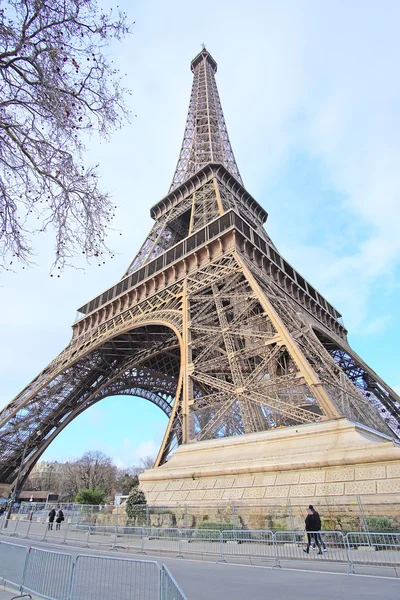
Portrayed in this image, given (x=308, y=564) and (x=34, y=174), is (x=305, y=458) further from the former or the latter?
(x=34, y=174)

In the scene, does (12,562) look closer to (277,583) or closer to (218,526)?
(277,583)

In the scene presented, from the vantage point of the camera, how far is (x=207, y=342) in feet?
58.4

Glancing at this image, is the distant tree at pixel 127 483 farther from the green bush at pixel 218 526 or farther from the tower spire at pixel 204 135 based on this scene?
the tower spire at pixel 204 135

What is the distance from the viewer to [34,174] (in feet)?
22.0

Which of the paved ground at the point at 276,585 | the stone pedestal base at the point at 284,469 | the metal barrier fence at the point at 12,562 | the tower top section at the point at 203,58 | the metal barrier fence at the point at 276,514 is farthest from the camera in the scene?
the tower top section at the point at 203,58

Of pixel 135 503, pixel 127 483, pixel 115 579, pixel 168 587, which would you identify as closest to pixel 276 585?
pixel 115 579

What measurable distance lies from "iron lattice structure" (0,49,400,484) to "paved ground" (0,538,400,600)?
5936 millimetres

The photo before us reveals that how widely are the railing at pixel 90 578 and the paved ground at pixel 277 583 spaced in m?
0.51

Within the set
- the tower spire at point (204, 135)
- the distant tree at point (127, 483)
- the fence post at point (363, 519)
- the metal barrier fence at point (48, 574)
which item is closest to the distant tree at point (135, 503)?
the fence post at point (363, 519)

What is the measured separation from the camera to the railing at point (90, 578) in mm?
3791

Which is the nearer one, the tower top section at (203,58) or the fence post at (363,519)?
the fence post at (363,519)

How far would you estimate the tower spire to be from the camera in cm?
4172

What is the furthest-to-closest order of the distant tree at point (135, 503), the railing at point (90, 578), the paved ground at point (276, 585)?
1. the distant tree at point (135, 503)
2. the paved ground at point (276, 585)
3. the railing at point (90, 578)

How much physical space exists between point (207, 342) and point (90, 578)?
13.6 m
